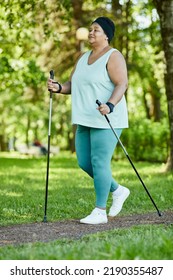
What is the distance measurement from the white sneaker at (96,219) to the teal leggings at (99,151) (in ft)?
0.30

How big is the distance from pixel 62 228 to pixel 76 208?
163 centimetres

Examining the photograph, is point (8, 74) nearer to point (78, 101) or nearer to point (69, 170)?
point (69, 170)

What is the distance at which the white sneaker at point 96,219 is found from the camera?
7.32 metres

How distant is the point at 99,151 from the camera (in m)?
7.29

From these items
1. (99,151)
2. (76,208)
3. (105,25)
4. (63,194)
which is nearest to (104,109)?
(99,151)

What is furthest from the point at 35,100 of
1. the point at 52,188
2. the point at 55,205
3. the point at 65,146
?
the point at 65,146

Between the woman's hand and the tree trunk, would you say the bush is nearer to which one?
the tree trunk

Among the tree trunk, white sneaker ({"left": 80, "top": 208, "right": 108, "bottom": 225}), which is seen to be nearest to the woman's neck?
white sneaker ({"left": 80, "top": 208, "right": 108, "bottom": 225})

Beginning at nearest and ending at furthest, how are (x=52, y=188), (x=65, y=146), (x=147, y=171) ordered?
(x=52, y=188), (x=147, y=171), (x=65, y=146)

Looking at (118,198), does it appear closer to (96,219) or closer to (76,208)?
(96,219)

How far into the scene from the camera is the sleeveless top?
7.31 m

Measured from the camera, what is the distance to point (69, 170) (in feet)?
52.1

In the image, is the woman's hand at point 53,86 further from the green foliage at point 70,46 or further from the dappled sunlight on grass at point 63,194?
the green foliage at point 70,46
